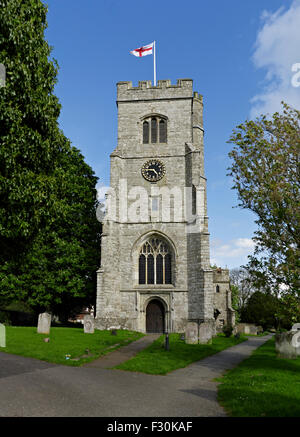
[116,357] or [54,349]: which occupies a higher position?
[54,349]

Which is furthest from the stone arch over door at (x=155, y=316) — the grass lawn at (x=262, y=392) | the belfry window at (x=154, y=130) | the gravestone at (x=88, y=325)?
the grass lawn at (x=262, y=392)

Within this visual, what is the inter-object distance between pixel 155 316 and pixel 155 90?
19233 millimetres

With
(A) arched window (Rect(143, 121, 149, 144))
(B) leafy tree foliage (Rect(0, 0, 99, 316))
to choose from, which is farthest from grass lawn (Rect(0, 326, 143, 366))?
(A) arched window (Rect(143, 121, 149, 144))

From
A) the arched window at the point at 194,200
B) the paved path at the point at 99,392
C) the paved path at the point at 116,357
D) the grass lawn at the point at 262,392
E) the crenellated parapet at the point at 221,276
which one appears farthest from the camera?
the crenellated parapet at the point at 221,276

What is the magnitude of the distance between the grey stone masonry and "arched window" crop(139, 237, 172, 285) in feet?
0.26

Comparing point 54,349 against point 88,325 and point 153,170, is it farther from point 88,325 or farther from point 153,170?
point 153,170

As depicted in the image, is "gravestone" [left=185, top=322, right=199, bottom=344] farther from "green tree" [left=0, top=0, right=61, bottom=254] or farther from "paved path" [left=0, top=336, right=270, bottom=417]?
"green tree" [left=0, top=0, right=61, bottom=254]

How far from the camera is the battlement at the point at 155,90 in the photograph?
107 ft

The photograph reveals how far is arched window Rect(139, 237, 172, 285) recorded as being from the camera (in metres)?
29.4

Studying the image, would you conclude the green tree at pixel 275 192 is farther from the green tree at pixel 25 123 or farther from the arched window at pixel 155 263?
the arched window at pixel 155 263

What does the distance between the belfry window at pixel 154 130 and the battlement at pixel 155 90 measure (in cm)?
202

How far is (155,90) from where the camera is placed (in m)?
33.1

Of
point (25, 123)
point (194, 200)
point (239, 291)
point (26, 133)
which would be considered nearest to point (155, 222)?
point (194, 200)
